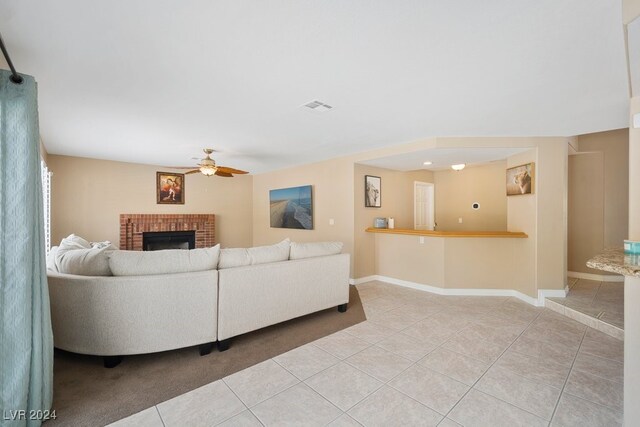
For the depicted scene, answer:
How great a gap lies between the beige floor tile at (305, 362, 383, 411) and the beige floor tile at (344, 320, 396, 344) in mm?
583

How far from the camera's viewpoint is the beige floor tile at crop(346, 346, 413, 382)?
7.30ft

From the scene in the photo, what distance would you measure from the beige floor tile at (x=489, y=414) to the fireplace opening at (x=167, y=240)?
624 cm

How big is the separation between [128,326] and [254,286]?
42.4 inches

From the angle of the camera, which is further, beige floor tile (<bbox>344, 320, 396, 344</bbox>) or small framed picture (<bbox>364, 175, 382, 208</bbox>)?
small framed picture (<bbox>364, 175, 382, 208</bbox>)

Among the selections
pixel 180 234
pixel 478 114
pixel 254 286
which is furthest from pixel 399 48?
pixel 180 234

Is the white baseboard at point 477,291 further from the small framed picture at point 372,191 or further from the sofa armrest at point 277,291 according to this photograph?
the sofa armrest at point 277,291

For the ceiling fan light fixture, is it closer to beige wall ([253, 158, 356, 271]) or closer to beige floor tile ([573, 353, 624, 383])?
beige wall ([253, 158, 356, 271])

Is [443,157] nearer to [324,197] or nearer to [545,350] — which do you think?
[324,197]

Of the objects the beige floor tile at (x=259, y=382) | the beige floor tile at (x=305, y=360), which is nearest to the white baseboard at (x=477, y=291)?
the beige floor tile at (x=305, y=360)

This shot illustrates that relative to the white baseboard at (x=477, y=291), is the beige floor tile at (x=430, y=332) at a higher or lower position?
lower

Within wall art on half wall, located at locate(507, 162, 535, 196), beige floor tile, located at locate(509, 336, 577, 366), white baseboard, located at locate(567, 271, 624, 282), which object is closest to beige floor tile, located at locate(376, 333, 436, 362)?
beige floor tile, located at locate(509, 336, 577, 366)

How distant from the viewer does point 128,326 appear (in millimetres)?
2287

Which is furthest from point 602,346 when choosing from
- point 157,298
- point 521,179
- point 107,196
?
point 107,196

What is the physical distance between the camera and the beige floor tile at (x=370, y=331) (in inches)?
112
